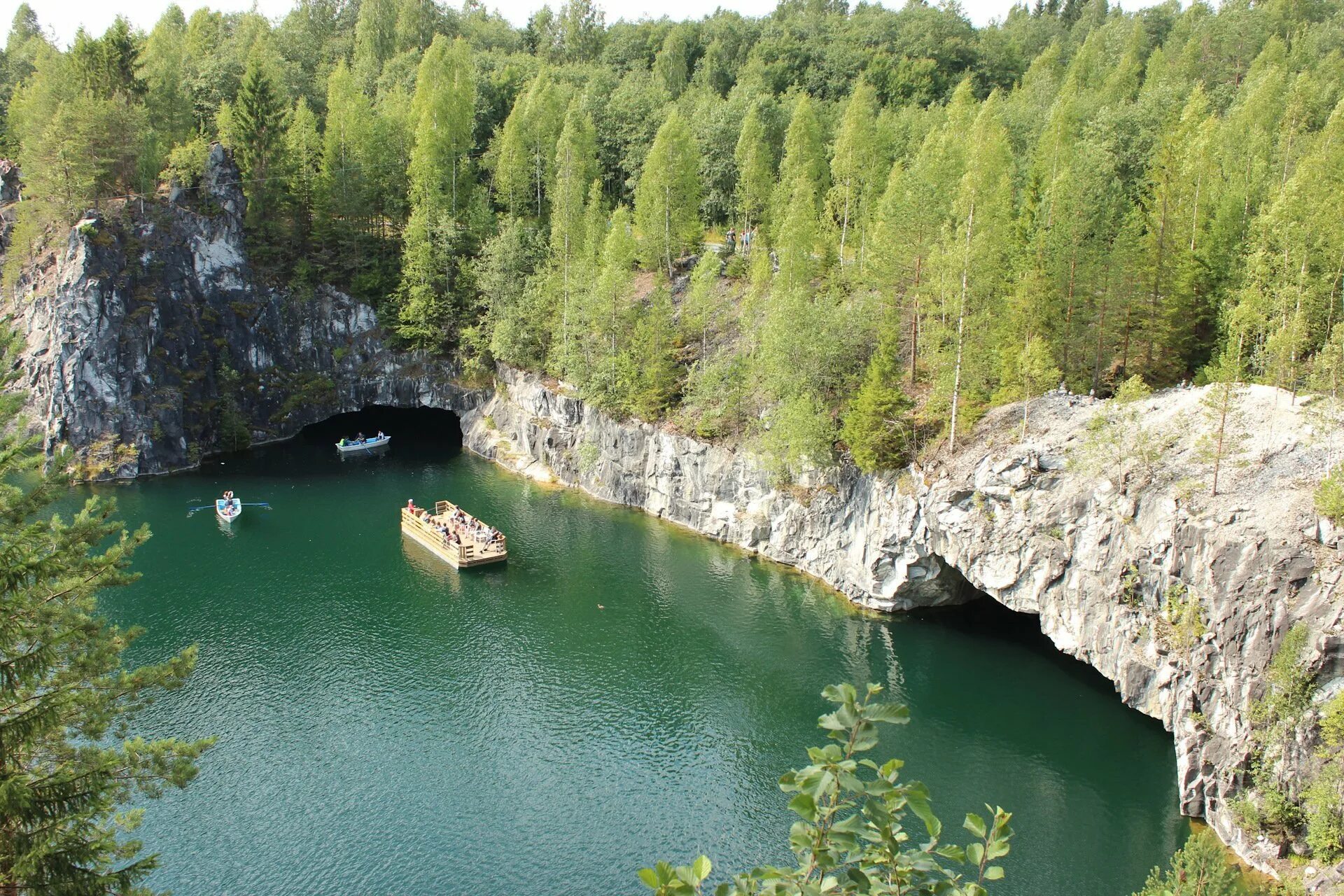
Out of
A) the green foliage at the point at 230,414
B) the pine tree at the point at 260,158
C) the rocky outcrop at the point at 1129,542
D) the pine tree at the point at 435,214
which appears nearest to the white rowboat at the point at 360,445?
the green foliage at the point at 230,414

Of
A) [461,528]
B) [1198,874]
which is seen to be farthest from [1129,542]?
[461,528]

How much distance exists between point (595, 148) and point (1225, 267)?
4855 cm

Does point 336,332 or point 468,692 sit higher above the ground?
point 336,332

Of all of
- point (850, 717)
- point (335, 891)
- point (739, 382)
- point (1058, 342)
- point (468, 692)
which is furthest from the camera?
point (739, 382)

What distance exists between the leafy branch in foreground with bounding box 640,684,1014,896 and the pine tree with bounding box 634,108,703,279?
202ft

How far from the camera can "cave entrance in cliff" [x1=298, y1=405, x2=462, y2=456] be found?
7194cm

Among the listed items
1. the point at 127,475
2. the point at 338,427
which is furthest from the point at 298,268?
the point at 127,475

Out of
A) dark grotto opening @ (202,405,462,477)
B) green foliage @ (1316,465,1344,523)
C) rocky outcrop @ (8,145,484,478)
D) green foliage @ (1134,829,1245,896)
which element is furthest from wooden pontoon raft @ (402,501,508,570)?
green foliage @ (1316,465,1344,523)

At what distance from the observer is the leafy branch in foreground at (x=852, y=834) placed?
6.53 m

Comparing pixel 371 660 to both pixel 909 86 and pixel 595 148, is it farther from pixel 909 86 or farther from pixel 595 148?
pixel 909 86

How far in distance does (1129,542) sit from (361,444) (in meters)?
53.5

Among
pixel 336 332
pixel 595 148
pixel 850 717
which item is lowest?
pixel 336 332

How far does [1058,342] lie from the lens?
4225 centimetres

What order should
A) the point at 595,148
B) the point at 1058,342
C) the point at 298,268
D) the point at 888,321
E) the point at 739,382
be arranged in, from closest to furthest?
the point at 1058,342, the point at 888,321, the point at 739,382, the point at 298,268, the point at 595,148
